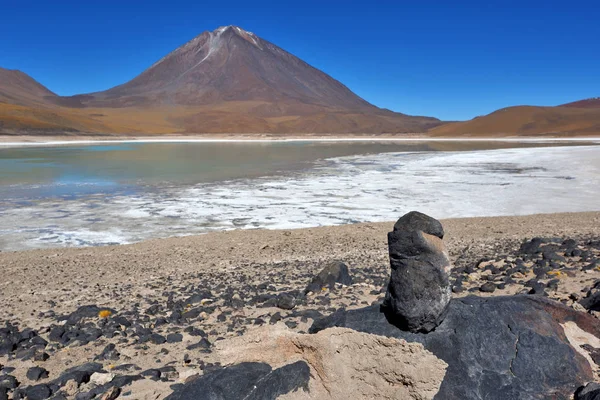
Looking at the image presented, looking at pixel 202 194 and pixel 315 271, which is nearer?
pixel 315 271

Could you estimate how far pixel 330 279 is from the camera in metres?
4.98

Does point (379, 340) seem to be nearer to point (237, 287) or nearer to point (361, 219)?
point (237, 287)

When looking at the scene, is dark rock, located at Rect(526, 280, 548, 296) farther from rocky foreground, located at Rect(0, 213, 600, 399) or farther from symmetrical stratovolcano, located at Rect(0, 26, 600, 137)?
symmetrical stratovolcano, located at Rect(0, 26, 600, 137)

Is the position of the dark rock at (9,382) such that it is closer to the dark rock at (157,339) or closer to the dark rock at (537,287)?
the dark rock at (157,339)

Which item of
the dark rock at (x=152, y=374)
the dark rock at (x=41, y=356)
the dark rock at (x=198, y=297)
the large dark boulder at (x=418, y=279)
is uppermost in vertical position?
the large dark boulder at (x=418, y=279)

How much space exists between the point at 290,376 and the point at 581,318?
1736 millimetres

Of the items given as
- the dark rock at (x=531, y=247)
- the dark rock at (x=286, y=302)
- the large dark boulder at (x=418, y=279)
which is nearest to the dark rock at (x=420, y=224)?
the large dark boulder at (x=418, y=279)

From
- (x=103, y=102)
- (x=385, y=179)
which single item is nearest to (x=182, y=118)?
(x=103, y=102)

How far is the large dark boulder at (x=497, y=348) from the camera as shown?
8.04 ft

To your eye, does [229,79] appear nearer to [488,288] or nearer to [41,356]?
[488,288]

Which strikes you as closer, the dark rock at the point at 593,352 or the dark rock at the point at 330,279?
the dark rock at the point at 593,352

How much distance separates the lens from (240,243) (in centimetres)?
749

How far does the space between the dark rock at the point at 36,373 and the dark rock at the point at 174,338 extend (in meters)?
0.84

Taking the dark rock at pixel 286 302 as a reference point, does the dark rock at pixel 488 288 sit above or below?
above
